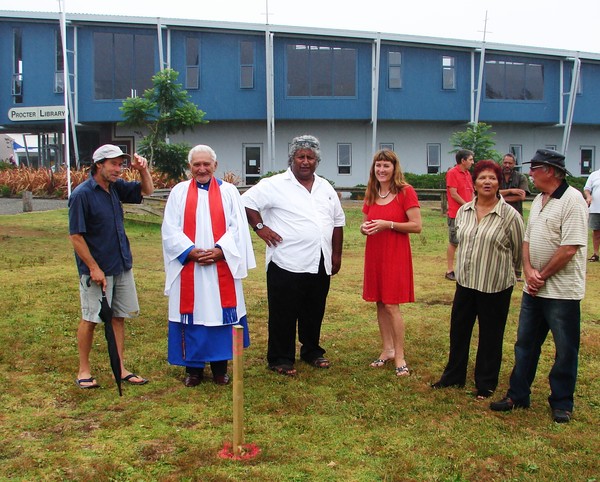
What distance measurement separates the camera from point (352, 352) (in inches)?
267

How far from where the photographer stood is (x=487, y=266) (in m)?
5.30

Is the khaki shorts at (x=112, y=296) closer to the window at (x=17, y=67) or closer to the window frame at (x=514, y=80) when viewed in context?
the window at (x=17, y=67)

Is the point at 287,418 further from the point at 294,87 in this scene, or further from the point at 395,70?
the point at 395,70

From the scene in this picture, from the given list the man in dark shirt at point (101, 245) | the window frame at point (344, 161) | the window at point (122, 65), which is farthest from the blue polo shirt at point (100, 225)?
the window frame at point (344, 161)

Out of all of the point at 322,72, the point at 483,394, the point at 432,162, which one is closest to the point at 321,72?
the point at 322,72

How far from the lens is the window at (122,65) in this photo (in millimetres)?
28031

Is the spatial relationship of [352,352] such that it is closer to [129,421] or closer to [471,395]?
[471,395]

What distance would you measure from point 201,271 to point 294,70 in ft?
81.5

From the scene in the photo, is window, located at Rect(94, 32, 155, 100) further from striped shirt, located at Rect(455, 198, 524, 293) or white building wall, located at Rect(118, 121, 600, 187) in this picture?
striped shirt, located at Rect(455, 198, 524, 293)

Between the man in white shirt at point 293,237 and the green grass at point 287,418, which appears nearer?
the green grass at point 287,418

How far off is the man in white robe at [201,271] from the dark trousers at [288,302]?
1.37 ft

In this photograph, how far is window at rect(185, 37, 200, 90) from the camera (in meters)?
28.4

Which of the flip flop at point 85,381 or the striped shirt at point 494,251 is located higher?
the striped shirt at point 494,251

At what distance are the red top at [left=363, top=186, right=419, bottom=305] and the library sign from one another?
2369 cm
